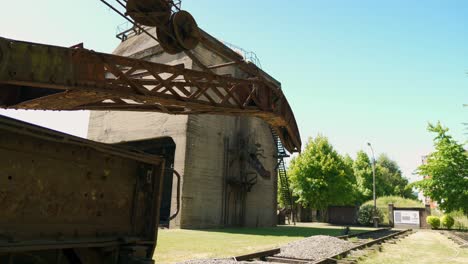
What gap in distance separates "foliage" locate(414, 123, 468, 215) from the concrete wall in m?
15.3

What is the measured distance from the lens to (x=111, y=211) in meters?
5.19

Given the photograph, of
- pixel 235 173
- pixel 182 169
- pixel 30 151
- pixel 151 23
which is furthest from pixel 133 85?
pixel 235 173

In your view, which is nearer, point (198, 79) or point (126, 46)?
point (198, 79)

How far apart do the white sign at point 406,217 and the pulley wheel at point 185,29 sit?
35.7 m

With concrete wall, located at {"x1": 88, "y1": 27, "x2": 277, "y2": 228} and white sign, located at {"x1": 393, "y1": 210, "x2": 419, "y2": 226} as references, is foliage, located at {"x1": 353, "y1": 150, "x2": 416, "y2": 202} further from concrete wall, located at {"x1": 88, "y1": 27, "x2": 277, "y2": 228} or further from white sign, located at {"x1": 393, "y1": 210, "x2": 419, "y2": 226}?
concrete wall, located at {"x1": 88, "y1": 27, "x2": 277, "y2": 228}

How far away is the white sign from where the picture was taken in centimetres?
3606

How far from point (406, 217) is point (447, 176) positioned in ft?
22.1

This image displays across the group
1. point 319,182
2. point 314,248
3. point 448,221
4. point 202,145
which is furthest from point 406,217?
point 314,248

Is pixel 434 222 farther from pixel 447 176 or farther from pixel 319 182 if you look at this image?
pixel 319 182

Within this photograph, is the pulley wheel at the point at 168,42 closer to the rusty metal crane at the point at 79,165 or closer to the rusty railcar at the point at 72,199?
the rusty metal crane at the point at 79,165

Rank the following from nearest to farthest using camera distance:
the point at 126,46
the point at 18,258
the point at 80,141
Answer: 1. the point at 18,258
2. the point at 80,141
3. the point at 126,46

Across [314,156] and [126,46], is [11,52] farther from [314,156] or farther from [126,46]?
[314,156]

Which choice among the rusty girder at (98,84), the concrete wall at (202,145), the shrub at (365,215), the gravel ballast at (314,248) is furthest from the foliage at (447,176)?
the rusty girder at (98,84)

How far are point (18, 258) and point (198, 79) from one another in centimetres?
601
